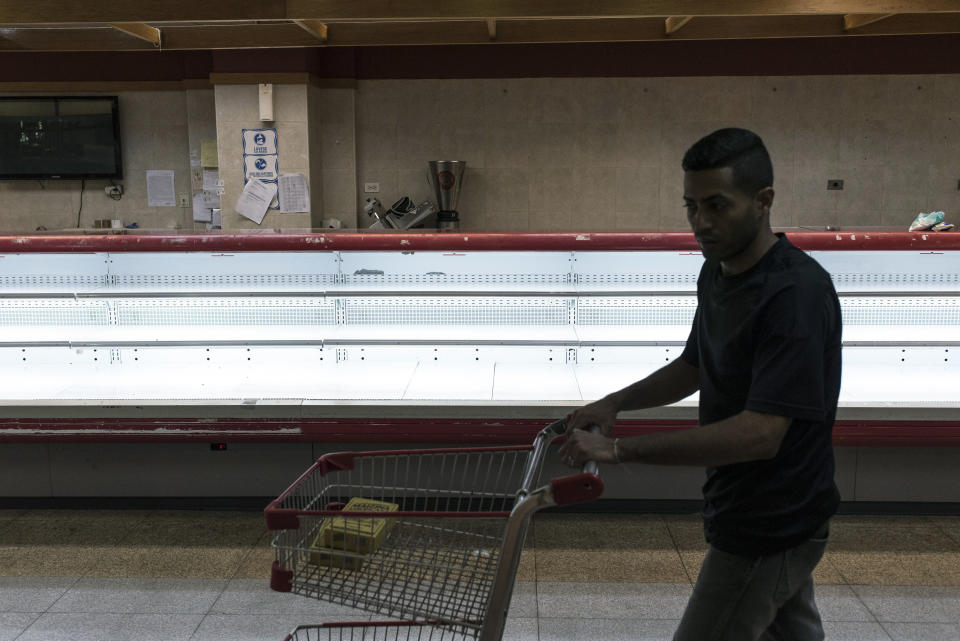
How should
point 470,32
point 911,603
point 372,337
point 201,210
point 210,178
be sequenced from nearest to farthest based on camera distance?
1. point 911,603
2. point 372,337
3. point 470,32
4. point 210,178
5. point 201,210

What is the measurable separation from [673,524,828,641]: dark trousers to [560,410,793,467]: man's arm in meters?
0.26

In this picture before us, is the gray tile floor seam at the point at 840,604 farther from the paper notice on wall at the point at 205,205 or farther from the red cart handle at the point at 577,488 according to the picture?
the paper notice on wall at the point at 205,205

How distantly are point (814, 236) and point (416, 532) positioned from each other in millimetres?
2163

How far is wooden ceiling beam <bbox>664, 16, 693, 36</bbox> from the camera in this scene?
241 inches

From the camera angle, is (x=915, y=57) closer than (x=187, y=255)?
No

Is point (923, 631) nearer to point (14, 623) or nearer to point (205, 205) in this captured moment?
point (14, 623)

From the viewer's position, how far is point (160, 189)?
332 inches

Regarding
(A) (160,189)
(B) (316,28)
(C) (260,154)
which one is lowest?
(A) (160,189)

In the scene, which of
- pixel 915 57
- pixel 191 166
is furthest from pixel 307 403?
pixel 915 57

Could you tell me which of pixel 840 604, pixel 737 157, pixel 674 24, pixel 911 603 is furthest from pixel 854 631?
pixel 674 24

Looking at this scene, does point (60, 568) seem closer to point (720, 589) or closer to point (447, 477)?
point (447, 477)

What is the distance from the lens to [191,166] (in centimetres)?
832

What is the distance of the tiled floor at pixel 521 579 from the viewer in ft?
9.49

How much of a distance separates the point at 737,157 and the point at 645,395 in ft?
2.17
